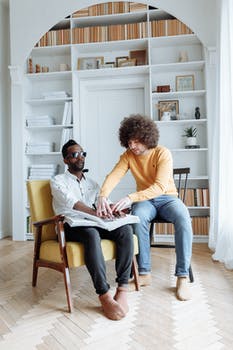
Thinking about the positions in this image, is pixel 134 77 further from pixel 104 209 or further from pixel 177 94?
pixel 104 209

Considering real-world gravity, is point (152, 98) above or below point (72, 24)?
below

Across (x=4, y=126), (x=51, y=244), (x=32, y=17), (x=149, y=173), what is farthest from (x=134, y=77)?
(x=51, y=244)

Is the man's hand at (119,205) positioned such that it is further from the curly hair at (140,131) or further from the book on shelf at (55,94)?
the book on shelf at (55,94)

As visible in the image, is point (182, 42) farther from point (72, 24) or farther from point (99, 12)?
point (72, 24)

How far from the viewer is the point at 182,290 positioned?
1.90 m

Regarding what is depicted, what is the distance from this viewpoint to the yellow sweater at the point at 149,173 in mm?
2090

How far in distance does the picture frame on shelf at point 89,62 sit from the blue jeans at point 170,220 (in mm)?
2404

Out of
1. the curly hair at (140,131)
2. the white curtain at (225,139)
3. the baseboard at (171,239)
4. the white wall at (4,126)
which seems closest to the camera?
the curly hair at (140,131)

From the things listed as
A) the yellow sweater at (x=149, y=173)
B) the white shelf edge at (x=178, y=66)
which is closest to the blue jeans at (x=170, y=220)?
the yellow sweater at (x=149, y=173)

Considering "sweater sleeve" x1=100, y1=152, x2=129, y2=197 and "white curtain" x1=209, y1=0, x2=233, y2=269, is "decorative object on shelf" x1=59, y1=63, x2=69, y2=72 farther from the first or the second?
"sweater sleeve" x1=100, y1=152, x2=129, y2=197

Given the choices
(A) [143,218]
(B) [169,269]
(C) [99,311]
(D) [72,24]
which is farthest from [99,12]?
Answer: (C) [99,311]

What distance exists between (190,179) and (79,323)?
2.47 meters

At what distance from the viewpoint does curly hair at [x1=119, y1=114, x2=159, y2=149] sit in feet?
7.23

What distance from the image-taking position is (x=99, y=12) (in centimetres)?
375
